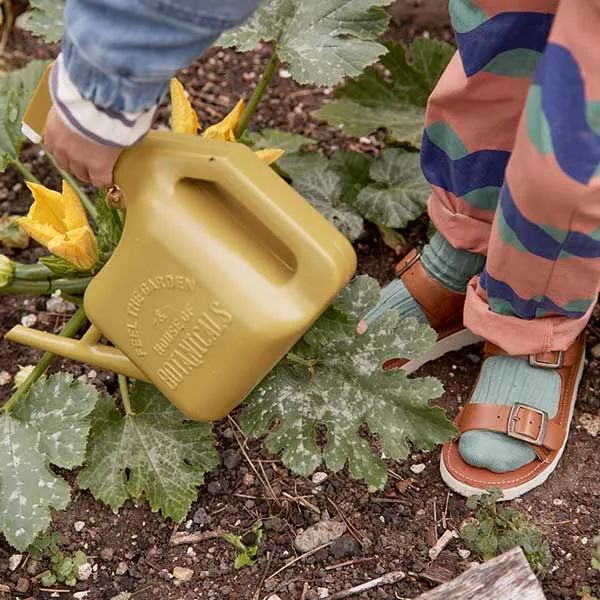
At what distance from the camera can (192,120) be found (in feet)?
5.31

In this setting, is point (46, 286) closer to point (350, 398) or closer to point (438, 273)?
point (350, 398)

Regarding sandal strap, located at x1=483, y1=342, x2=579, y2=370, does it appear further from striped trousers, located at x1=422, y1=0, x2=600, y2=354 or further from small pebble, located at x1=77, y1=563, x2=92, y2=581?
small pebble, located at x1=77, y1=563, x2=92, y2=581

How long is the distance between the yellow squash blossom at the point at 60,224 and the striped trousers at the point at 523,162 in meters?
0.61

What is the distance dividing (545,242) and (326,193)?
31.7 inches

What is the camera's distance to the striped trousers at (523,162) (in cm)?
122

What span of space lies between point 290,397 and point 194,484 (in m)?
0.24

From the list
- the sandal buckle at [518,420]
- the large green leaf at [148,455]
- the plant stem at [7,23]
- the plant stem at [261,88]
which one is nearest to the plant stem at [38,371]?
the large green leaf at [148,455]

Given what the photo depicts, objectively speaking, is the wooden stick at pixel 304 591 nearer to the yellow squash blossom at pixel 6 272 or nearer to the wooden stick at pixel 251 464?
the wooden stick at pixel 251 464

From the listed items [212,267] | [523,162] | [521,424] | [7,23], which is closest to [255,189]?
[212,267]

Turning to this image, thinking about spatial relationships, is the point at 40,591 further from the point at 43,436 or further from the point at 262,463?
the point at 262,463

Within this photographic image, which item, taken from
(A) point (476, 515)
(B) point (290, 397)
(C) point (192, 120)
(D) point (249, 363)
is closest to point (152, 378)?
(D) point (249, 363)

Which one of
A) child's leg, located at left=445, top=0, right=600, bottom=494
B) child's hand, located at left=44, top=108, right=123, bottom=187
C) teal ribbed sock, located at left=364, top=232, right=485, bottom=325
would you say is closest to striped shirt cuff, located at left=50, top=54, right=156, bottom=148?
child's hand, located at left=44, top=108, right=123, bottom=187

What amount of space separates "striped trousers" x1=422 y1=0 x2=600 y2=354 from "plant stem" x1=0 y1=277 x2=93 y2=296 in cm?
67

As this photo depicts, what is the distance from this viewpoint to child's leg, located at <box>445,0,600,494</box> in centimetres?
121
